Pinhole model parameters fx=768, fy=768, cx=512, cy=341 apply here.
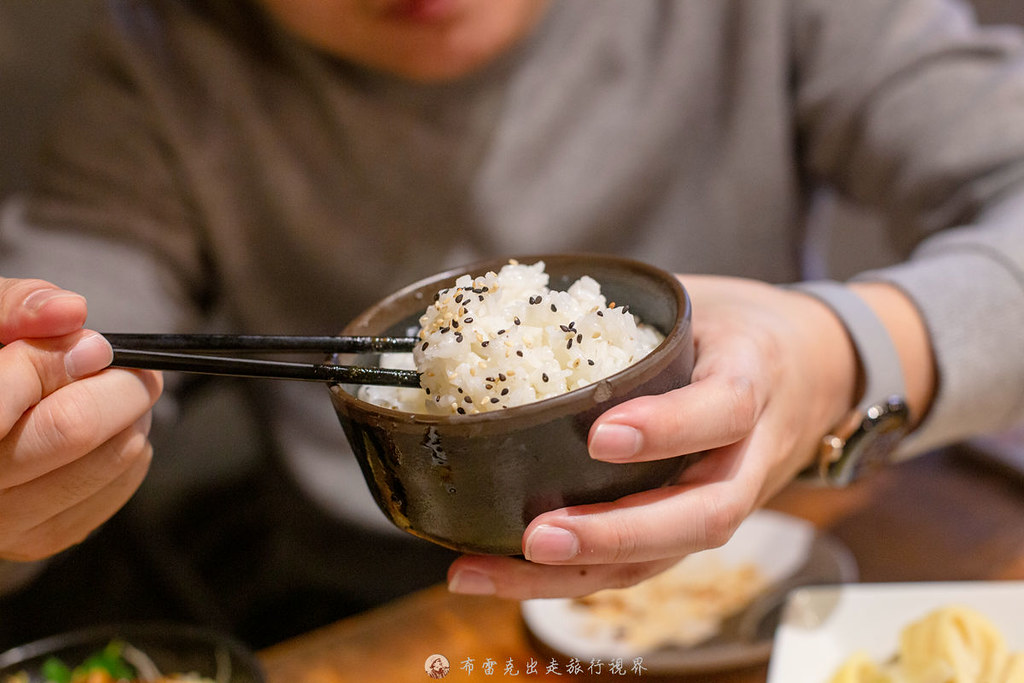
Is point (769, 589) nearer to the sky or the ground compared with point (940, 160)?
nearer to the ground

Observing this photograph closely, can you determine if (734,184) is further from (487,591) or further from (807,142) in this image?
(487,591)

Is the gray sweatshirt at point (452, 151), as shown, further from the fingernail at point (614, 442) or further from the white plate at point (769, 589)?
the fingernail at point (614, 442)

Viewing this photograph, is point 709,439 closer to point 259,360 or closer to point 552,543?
point 552,543

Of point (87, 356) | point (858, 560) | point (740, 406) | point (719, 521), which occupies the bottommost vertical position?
point (858, 560)

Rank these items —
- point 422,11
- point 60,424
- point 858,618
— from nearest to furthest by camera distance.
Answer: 1. point 60,424
2. point 858,618
3. point 422,11

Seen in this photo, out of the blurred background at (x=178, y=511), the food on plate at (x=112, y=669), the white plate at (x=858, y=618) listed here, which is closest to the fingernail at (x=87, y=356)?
the food on plate at (x=112, y=669)

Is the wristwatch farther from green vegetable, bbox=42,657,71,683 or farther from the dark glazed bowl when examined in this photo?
green vegetable, bbox=42,657,71,683

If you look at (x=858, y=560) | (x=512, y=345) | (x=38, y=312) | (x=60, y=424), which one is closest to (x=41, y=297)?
(x=38, y=312)
